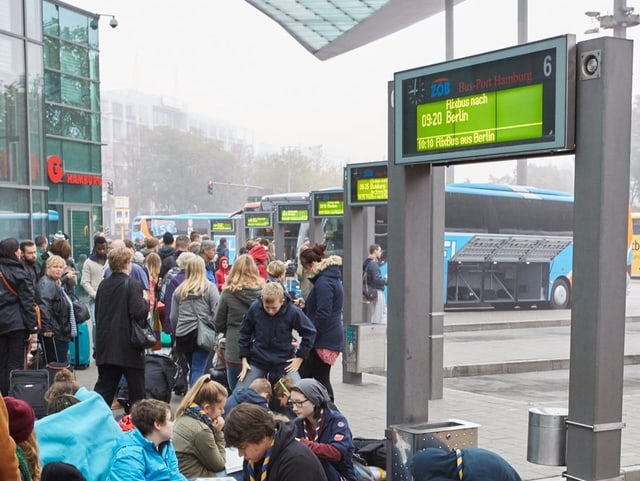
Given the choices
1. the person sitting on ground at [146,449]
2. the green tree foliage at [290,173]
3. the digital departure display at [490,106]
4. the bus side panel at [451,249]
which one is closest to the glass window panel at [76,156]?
the bus side panel at [451,249]

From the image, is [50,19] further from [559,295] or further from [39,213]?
[559,295]

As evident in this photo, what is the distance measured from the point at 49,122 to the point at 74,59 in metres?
1.89

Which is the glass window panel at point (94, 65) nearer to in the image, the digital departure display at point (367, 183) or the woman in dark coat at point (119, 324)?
the digital departure display at point (367, 183)

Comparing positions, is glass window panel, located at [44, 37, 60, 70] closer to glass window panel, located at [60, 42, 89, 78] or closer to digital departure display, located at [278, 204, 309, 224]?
glass window panel, located at [60, 42, 89, 78]

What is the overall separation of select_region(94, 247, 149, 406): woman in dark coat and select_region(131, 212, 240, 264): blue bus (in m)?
28.7

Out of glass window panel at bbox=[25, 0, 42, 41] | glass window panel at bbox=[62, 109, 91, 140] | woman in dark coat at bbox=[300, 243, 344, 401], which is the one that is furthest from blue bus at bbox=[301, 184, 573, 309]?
woman in dark coat at bbox=[300, 243, 344, 401]

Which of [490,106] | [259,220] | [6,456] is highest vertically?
[490,106]

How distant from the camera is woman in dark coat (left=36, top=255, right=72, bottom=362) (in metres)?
9.70

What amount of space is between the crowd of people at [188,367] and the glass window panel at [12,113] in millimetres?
4752

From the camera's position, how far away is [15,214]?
1631 centimetres

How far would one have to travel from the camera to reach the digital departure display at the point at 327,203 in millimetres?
16219

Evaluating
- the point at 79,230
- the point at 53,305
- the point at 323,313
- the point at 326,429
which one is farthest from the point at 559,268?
the point at 326,429

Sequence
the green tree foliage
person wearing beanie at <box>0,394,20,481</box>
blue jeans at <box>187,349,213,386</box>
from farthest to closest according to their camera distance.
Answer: the green tree foliage, blue jeans at <box>187,349,213,386</box>, person wearing beanie at <box>0,394,20,481</box>

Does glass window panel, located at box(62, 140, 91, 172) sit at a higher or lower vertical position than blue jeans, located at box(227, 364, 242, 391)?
higher
